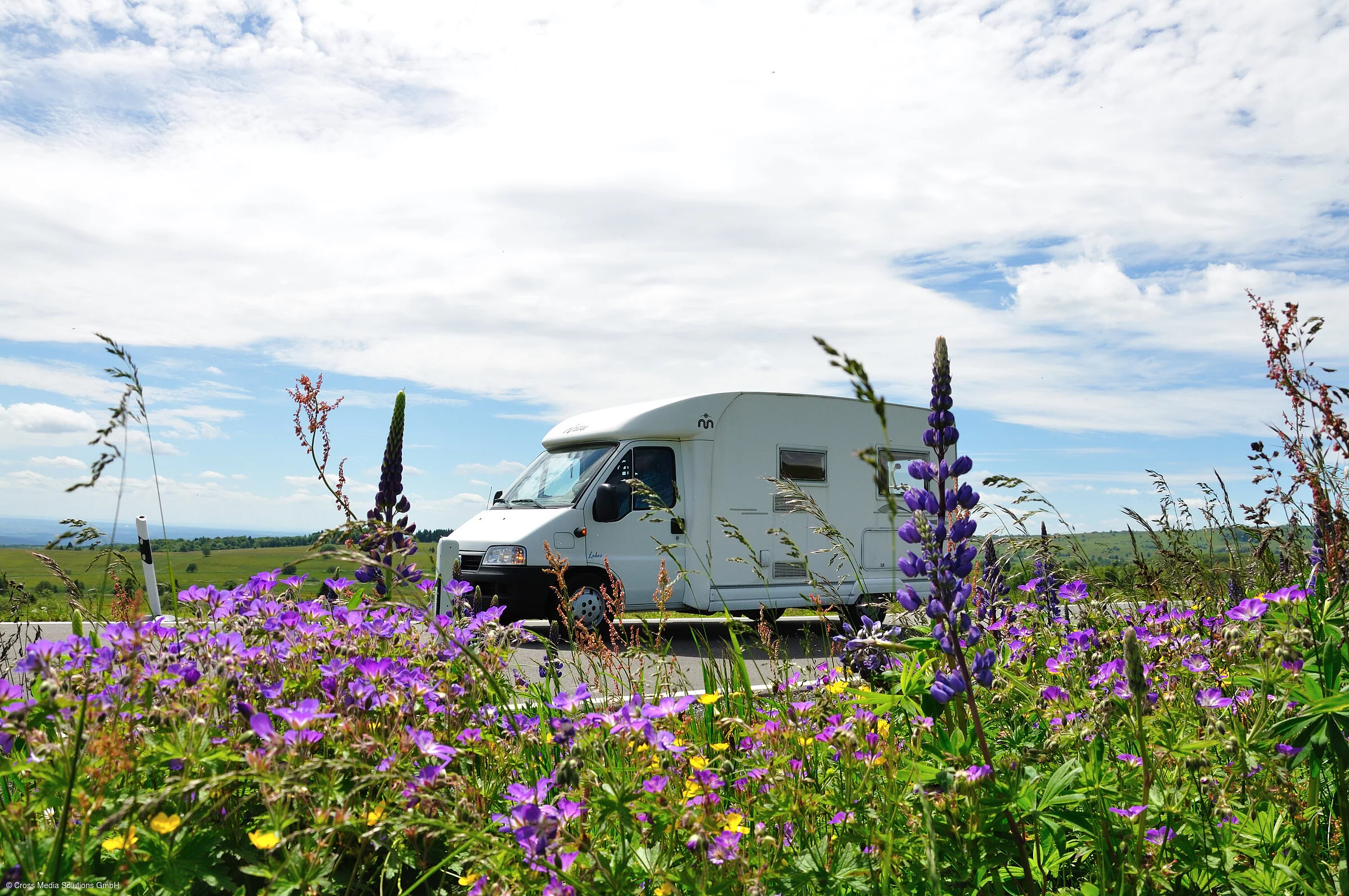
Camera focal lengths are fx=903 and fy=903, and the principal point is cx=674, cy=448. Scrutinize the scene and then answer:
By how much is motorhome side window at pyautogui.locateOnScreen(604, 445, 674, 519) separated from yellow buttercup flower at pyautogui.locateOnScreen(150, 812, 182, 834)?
10056mm

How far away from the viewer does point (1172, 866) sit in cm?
208

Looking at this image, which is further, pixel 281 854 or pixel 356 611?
pixel 356 611

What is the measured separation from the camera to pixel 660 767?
2203 mm

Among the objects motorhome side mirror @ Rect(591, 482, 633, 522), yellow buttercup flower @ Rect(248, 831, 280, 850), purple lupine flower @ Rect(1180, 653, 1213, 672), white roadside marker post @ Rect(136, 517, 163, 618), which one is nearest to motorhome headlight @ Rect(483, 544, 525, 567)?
motorhome side mirror @ Rect(591, 482, 633, 522)

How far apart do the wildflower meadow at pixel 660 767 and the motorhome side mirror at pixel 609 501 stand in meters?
8.35

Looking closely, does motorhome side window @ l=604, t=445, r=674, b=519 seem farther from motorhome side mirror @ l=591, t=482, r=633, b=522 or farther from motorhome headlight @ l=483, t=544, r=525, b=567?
motorhome headlight @ l=483, t=544, r=525, b=567

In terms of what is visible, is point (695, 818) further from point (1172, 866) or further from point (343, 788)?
point (1172, 866)

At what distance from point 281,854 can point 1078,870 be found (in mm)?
2088

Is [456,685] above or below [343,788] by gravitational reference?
above

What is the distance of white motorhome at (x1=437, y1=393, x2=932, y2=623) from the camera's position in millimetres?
11367

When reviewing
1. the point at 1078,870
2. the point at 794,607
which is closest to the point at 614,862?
the point at 1078,870

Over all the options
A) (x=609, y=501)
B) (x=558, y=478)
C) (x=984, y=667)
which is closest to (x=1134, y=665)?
(x=984, y=667)

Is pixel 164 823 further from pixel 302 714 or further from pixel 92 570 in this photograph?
pixel 92 570

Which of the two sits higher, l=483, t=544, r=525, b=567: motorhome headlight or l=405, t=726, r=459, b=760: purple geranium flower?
l=483, t=544, r=525, b=567: motorhome headlight
